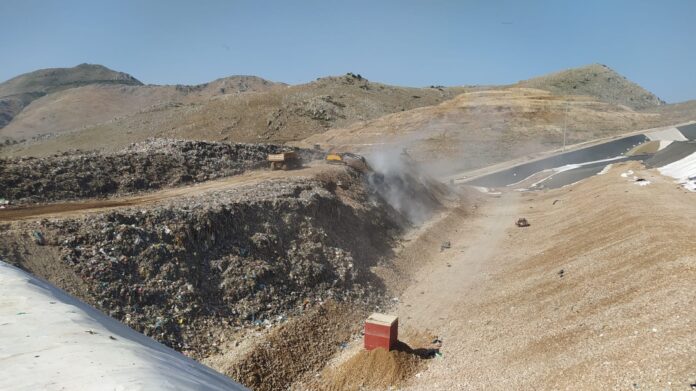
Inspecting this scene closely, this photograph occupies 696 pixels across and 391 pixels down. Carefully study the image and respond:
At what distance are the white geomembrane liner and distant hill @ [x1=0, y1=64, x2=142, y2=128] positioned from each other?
12523cm

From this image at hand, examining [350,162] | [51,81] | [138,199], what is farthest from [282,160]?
[51,81]

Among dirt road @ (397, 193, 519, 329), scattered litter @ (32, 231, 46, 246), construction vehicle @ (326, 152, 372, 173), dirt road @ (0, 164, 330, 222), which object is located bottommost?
dirt road @ (397, 193, 519, 329)

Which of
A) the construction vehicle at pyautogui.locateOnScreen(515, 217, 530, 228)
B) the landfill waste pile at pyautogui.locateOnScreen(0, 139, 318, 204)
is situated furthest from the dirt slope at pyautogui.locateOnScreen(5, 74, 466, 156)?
the construction vehicle at pyautogui.locateOnScreen(515, 217, 530, 228)

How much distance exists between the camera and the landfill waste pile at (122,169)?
16.5m

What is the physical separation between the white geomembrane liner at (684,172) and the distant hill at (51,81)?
411ft

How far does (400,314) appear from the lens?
1471cm

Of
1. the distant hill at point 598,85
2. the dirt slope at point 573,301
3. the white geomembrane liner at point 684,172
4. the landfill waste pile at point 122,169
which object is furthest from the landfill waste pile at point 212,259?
the distant hill at point 598,85

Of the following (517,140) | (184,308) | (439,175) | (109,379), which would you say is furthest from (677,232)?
(517,140)

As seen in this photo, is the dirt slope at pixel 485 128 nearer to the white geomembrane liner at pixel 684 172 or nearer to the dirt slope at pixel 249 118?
the dirt slope at pixel 249 118

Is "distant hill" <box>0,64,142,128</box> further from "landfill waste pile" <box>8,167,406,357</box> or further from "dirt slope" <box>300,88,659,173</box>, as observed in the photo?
"landfill waste pile" <box>8,167,406,357</box>

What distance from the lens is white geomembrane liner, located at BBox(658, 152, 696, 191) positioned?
2352 centimetres

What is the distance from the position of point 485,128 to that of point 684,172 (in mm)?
35704

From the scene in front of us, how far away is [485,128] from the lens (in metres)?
61.8

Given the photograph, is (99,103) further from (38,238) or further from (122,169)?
(38,238)
